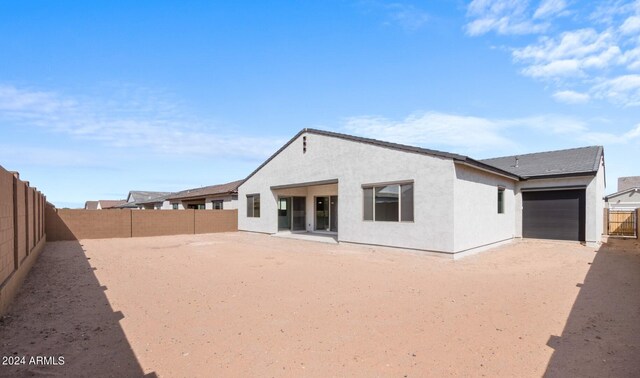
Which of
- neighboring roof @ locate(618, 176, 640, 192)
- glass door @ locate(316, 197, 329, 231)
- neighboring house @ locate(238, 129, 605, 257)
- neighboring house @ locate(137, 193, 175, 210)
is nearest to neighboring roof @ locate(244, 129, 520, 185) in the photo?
neighboring house @ locate(238, 129, 605, 257)

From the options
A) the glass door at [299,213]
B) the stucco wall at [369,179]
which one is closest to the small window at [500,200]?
the stucco wall at [369,179]

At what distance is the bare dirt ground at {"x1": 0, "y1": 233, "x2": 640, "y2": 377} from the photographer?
3756 millimetres

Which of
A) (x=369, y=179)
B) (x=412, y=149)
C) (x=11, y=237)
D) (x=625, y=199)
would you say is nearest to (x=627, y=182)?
(x=625, y=199)

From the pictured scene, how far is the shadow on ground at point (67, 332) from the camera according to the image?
11.9ft

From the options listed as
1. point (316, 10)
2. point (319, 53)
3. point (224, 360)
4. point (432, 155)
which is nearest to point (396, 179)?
point (432, 155)

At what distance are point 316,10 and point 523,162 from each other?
14.3 metres

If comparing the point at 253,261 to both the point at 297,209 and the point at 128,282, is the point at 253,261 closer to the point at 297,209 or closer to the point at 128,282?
the point at 128,282

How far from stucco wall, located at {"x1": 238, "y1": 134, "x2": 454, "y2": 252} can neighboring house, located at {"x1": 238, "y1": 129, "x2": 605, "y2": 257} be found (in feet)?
0.11

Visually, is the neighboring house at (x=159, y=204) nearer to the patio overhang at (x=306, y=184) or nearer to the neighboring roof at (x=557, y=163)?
the patio overhang at (x=306, y=184)

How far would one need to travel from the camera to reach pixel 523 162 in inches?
747

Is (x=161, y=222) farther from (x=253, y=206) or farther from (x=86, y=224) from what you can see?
→ (x=253, y=206)

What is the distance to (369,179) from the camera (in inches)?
530

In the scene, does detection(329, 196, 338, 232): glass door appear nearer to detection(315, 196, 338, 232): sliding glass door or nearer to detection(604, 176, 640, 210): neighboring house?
detection(315, 196, 338, 232): sliding glass door

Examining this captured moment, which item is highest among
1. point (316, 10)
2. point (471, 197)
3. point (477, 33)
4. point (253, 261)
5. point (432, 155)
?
point (316, 10)
